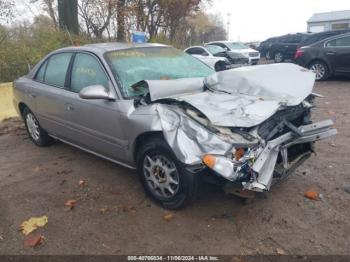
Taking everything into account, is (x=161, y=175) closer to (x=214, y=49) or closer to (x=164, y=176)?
(x=164, y=176)

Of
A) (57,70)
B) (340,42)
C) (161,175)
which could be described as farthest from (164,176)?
(340,42)

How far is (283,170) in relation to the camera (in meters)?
3.61

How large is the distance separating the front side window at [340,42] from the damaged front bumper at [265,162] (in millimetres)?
8649

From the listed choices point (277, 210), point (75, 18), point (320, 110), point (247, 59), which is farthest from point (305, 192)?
point (247, 59)

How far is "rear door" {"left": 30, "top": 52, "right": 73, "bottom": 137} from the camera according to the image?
4910mm

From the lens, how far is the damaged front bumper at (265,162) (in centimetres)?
307

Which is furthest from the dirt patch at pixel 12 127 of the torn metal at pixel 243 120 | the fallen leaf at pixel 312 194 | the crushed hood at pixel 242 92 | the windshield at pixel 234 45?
the windshield at pixel 234 45

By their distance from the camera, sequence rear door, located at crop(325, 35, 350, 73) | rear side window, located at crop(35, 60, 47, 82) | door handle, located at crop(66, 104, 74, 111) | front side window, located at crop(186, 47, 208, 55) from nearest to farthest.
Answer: door handle, located at crop(66, 104, 74, 111) → rear side window, located at crop(35, 60, 47, 82) → rear door, located at crop(325, 35, 350, 73) → front side window, located at crop(186, 47, 208, 55)

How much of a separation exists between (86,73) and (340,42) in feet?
31.2

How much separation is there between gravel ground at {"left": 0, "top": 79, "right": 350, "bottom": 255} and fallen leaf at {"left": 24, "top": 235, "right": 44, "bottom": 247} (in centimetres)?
5

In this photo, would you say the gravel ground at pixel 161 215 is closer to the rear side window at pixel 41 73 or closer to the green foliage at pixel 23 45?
the rear side window at pixel 41 73

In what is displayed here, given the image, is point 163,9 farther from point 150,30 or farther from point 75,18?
point 75,18

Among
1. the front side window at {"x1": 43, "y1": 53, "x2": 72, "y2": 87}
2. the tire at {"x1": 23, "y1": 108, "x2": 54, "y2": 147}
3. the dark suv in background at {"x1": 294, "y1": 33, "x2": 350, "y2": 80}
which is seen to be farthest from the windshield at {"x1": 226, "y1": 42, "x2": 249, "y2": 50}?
the front side window at {"x1": 43, "y1": 53, "x2": 72, "y2": 87}

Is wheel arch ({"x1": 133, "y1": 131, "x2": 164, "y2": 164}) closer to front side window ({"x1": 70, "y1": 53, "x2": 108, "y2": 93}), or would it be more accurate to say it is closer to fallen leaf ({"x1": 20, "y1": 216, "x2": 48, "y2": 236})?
front side window ({"x1": 70, "y1": 53, "x2": 108, "y2": 93})
